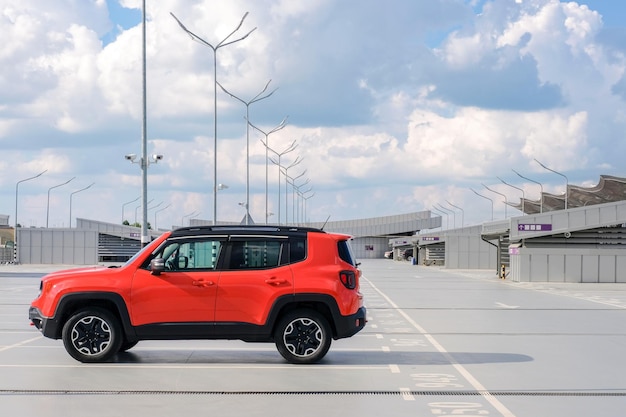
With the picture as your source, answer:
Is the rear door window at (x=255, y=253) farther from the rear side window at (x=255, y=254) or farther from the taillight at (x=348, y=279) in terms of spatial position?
the taillight at (x=348, y=279)

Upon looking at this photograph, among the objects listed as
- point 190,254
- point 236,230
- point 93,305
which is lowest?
point 93,305

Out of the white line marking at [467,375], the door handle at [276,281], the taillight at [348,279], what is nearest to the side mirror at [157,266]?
the door handle at [276,281]

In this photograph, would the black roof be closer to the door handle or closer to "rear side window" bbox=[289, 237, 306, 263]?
"rear side window" bbox=[289, 237, 306, 263]

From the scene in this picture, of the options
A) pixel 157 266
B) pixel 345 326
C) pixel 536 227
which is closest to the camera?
pixel 157 266

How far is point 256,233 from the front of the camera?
42.6ft

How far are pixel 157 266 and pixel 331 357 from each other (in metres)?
2.84

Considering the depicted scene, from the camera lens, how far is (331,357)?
44.7 feet

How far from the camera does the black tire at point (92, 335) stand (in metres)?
12.8

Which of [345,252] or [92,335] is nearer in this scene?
[92,335]

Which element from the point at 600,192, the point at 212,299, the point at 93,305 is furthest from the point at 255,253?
the point at 600,192

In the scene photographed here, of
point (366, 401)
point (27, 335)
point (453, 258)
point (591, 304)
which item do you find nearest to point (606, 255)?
point (591, 304)

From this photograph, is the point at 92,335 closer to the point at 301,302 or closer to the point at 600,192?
the point at 301,302

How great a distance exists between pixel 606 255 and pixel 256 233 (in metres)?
39.6

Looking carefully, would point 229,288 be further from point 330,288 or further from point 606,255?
point 606,255
